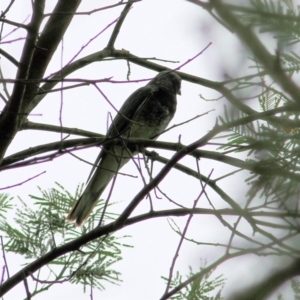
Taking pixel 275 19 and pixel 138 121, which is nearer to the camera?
pixel 275 19

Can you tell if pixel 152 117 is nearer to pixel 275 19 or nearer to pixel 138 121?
pixel 138 121

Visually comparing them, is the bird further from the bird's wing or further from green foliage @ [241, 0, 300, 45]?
green foliage @ [241, 0, 300, 45]

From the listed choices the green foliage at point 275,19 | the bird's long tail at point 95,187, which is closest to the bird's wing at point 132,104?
the bird's long tail at point 95,187

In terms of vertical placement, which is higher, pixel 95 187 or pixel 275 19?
pixel 95 187

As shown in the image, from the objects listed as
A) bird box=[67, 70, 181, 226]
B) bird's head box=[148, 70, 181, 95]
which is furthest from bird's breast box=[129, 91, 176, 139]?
bird's head box=[148, 70, 181, 95]

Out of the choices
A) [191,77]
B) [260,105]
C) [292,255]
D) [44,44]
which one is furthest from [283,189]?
[191,77]

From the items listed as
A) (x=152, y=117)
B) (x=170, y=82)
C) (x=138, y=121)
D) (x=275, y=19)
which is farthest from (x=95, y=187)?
(x=275, y=19)

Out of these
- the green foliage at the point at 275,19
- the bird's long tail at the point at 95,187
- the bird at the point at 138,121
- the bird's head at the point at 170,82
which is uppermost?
the bird's head at the point at 170,82

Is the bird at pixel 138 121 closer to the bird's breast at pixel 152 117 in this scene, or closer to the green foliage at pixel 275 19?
the bird's breast at pixel 152 117

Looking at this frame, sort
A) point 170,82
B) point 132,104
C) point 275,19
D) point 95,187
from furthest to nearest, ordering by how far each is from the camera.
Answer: point 170,82, point 132,104, point 95,187, point 275,19

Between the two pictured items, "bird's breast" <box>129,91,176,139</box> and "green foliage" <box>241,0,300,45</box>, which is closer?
"green foliage" <box>241,0,300,45</box>

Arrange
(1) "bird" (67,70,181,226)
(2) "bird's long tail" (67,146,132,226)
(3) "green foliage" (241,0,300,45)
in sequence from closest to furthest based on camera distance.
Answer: (3) "green foliage" (241,0,300,45) < (2) "bird's long tail" (67,146,132,226) < (1) "bird" (67,70,181,226)

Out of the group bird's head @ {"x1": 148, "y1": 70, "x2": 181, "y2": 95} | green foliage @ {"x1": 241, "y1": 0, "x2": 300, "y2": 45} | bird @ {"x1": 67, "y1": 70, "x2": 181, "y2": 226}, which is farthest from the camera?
bird's head @ {"x1": 148, "y1": 70, "x2": 181, "y2": 95}

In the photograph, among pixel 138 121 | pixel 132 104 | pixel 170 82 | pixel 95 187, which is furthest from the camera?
pixel 170 82
